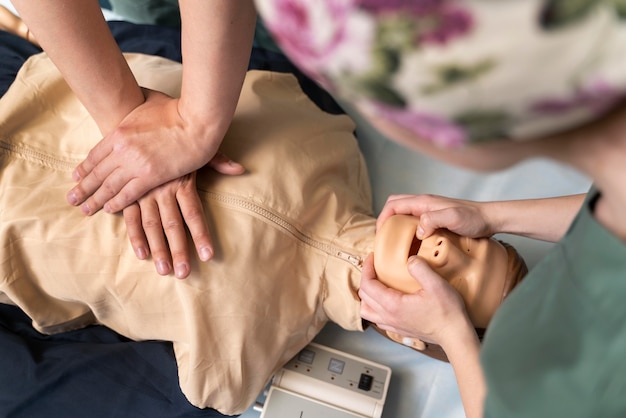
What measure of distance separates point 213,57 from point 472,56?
1.94 feet

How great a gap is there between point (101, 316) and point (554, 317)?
31.6 inches

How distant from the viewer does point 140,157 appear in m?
0.88

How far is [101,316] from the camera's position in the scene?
1.01 m

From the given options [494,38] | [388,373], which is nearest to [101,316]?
[388,373]

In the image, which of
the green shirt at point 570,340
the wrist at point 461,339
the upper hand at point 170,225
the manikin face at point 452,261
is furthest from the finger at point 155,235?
the green shirt at point 570,340

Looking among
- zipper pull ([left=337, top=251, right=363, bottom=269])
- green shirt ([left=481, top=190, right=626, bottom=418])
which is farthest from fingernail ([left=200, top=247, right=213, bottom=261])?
green shirt ([left=481, top=190, right=626, bottom=418])

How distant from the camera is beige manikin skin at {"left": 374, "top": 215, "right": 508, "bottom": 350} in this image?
827mm

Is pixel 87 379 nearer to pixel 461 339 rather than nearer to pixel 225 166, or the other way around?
pixel 225 166

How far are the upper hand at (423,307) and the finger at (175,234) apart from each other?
285mm

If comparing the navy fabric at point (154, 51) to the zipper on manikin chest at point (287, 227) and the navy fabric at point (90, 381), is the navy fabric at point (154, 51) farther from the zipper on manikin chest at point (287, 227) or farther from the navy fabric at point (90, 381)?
the navy fabric at point (90, 381)

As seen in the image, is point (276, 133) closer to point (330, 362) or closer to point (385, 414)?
point (330, 362)

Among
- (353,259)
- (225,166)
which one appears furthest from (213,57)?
(353,259)

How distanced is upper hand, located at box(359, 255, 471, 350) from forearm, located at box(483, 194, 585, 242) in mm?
176

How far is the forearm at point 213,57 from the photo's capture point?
764 mm
